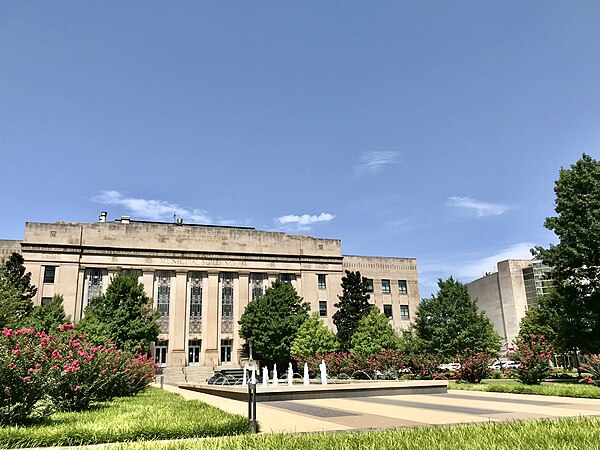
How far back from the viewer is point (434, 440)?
23.1 feet

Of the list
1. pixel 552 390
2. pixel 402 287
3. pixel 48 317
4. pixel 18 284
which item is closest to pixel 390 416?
pixel 552 390

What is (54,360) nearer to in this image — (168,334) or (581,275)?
(581,275)

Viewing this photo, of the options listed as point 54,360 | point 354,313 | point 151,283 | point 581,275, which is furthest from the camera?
point 151,283

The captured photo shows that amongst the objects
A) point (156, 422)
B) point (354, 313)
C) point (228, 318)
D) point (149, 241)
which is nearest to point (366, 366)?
point (354, 313)

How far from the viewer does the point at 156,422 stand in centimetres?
953

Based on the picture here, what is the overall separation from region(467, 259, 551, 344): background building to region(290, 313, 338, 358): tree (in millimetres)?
41523

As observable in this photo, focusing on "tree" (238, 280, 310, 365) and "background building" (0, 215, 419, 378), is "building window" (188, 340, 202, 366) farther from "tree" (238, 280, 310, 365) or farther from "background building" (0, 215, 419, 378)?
"tree" (238, 280, 310, 365)

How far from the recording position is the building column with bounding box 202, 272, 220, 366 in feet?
153

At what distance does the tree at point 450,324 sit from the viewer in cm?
3684

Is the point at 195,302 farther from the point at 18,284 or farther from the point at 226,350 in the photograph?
the point at 18,284

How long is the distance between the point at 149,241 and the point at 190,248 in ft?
13.5

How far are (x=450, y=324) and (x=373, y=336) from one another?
6426 mm

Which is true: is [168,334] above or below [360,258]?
below

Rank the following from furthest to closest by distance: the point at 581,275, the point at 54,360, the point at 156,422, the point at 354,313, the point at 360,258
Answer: the point at 360,258
the point at 354,313
the point at 581,275
the point at 54,360
the point at 156,422
